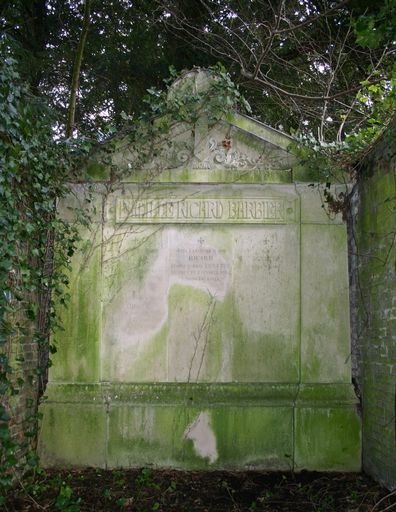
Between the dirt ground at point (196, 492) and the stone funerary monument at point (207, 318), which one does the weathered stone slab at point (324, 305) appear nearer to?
the stone funerary monument at point (207, 318)

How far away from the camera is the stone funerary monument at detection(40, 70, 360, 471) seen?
5.57 meters

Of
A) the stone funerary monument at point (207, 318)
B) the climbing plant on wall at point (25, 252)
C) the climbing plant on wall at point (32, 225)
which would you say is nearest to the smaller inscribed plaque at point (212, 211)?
the stone funerary monument at point (207, 318)

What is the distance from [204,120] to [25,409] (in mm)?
3764

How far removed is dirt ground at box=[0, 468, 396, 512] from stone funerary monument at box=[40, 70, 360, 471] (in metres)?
0.24

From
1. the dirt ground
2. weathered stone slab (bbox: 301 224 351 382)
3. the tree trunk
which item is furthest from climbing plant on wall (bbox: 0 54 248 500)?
the tree trunk

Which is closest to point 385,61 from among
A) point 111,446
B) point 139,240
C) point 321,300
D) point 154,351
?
point 321,300

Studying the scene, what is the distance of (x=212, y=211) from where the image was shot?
5918 mm

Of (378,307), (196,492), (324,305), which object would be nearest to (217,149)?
(324,305)

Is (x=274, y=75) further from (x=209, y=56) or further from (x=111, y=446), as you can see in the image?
(x=111, y=446)

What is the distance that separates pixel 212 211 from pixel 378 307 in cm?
208

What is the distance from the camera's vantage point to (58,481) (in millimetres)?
5047

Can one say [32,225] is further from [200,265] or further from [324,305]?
[324,305]

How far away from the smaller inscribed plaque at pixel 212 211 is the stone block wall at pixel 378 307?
888 millimetres

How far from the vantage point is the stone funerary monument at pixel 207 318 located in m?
5.57
